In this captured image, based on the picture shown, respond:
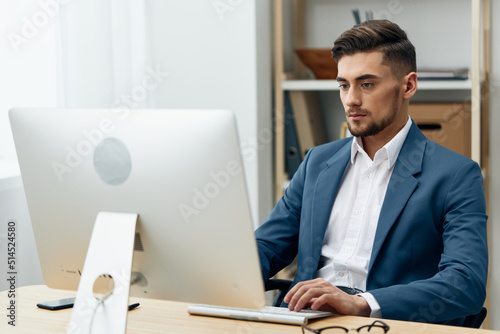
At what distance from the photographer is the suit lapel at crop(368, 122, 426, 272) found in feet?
4.92

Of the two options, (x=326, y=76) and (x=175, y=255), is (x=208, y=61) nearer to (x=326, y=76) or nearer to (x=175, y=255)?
(x=326, y=76)

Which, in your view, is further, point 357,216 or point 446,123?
point 446,123

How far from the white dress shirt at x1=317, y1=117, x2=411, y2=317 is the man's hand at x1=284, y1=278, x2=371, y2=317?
25 cm

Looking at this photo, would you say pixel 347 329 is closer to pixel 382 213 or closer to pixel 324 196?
pixel 382 213

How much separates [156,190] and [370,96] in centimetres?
77

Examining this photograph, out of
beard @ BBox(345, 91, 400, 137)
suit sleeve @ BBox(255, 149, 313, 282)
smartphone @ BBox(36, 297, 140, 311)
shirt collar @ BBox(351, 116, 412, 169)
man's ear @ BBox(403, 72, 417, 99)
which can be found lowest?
smartphone @ BBox(36, 297, 140, 311)

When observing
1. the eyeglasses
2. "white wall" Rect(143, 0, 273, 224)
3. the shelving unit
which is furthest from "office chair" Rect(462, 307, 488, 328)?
"white wall" Rect(143, 0, 273, 224)

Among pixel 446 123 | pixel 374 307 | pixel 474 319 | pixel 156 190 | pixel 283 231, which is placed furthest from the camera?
pixel 446 123

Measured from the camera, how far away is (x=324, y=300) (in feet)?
4.19

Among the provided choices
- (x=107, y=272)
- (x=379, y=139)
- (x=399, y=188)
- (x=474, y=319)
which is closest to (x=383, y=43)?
(x=379, y=139)

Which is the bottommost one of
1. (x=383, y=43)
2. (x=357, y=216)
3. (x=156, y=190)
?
(x=357, y=216)

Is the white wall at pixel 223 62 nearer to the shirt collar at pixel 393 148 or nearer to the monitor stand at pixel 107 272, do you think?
the shirt collar at pixel 393 148

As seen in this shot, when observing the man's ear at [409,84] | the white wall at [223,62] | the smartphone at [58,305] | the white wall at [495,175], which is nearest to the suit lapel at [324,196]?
the man's ear at [409,84]

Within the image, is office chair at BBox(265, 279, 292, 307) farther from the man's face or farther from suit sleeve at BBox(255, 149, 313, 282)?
the man's face
